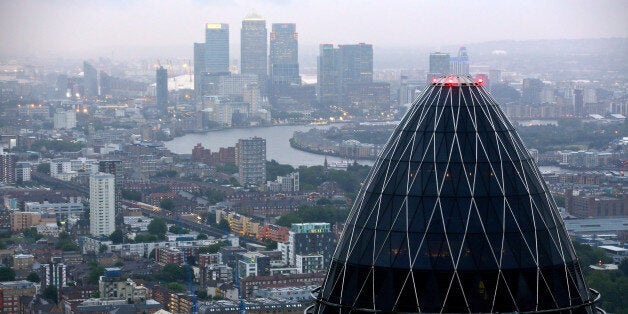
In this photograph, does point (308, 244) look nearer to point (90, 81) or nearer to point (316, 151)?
point (316, 151)

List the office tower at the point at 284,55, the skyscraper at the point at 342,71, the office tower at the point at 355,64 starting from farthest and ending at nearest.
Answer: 1. the office tower at the point at 284,55
2. the skyscraper at the point at 342,71
3. the office tower at the point at 355,64

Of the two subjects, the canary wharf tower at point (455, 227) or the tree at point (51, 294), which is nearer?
the canary wharf tower at point (455, 227)

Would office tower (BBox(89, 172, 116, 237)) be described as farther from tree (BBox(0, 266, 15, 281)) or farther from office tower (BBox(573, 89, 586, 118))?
office tower (BBox(573, 89, 586, 118))

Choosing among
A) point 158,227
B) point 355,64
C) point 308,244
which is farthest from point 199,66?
point 308,244

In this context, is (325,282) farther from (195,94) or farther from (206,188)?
(195,94)

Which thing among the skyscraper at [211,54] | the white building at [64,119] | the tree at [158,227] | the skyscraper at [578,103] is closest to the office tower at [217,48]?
the skyscraper at [211,54]

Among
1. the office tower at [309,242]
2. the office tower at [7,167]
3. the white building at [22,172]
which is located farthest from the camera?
the white building at [22,172]

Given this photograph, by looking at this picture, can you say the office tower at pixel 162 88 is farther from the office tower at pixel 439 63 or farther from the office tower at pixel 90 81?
the office tower at pixel 439 63

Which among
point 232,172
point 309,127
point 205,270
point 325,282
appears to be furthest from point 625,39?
point 309,127
